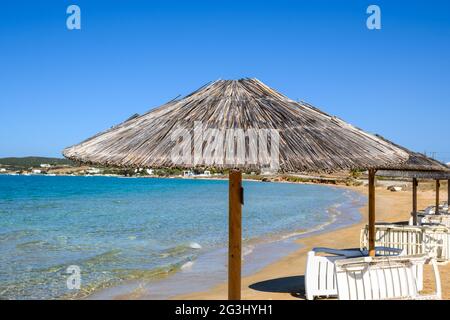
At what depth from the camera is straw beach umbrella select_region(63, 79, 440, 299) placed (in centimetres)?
408

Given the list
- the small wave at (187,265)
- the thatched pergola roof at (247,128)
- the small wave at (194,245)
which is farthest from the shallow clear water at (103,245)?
the thatched pergola roof at (247,128)

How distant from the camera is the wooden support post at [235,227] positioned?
4.38 m

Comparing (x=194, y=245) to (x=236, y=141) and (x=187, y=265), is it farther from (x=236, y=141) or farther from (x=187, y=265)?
(x=236, y=141)

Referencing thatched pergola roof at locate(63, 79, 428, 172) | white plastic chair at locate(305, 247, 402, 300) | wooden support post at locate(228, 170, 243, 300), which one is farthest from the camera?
white plastic chair at locate(305, 247, 402, 300)

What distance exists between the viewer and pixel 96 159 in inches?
176

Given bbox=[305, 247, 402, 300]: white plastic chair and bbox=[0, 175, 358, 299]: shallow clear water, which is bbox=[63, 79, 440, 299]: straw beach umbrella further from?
bbox=[0, 175, 358, 299]: shallow clear water

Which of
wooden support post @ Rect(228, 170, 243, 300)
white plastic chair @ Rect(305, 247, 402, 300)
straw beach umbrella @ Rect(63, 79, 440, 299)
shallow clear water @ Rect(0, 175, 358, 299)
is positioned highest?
straw beach umbrella @ Rect(63, 79, 440, 299)

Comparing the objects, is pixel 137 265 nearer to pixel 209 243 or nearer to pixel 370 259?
pixel 209 243

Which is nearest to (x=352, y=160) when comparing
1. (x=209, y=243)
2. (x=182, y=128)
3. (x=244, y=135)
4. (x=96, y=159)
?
(x=244, y=135)

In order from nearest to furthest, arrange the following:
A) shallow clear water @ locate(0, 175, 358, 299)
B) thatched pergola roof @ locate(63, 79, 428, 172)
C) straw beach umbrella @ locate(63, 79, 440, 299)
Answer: straw beach umbrella @ locate(63, 79, 440, 299) < thatched pergola roof @ locate(63, 79, 428, 172) < shallow clear water @ locate(0, 175, 358, 299)

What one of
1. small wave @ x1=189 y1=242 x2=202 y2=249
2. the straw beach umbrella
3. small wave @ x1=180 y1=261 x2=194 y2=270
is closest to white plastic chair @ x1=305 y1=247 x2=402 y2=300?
the straw beach umbrella

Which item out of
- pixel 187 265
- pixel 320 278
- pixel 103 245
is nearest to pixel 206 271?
pixel 187 265

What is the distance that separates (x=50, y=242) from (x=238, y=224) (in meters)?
15.1

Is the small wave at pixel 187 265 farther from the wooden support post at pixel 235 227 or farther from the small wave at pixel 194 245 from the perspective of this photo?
the wooden support post at pixel 235 227
